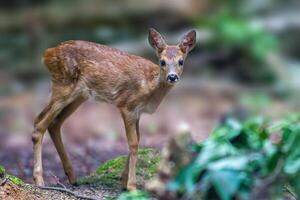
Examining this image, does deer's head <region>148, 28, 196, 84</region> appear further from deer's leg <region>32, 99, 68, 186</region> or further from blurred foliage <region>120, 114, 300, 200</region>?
blurred foliage <region>120, 114, 300, 200</region>

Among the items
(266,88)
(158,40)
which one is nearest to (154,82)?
(158,40)

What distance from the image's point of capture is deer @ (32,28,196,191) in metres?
7.77

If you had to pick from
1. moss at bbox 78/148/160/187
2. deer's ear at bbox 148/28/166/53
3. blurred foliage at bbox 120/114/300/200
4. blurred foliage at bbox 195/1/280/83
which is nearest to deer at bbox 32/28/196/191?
deer's ear at bbox 148/28/166/53

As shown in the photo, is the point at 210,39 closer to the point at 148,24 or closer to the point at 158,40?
the point at 148,24

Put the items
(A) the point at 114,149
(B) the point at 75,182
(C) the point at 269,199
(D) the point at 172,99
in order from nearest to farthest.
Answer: (C) the point at 269,199, (B) the point at 75,182, (A) the point at 114,149, (D) the point at 172,99

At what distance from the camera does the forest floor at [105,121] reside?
10.8 meters

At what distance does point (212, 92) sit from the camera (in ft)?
55.3

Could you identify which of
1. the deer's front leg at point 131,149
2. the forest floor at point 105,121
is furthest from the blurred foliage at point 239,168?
the forest floor at point 105,121

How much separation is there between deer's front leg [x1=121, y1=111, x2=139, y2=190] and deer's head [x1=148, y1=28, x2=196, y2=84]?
0.47m

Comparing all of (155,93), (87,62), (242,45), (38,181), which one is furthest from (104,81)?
(242,45)

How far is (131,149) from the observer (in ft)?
24.6

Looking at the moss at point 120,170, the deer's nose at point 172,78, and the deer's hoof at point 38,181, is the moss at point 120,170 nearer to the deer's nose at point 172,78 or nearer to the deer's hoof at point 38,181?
the deer's hoof at point 38,181

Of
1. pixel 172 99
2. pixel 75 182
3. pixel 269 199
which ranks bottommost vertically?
pixel 172 99

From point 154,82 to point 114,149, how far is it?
376cm
